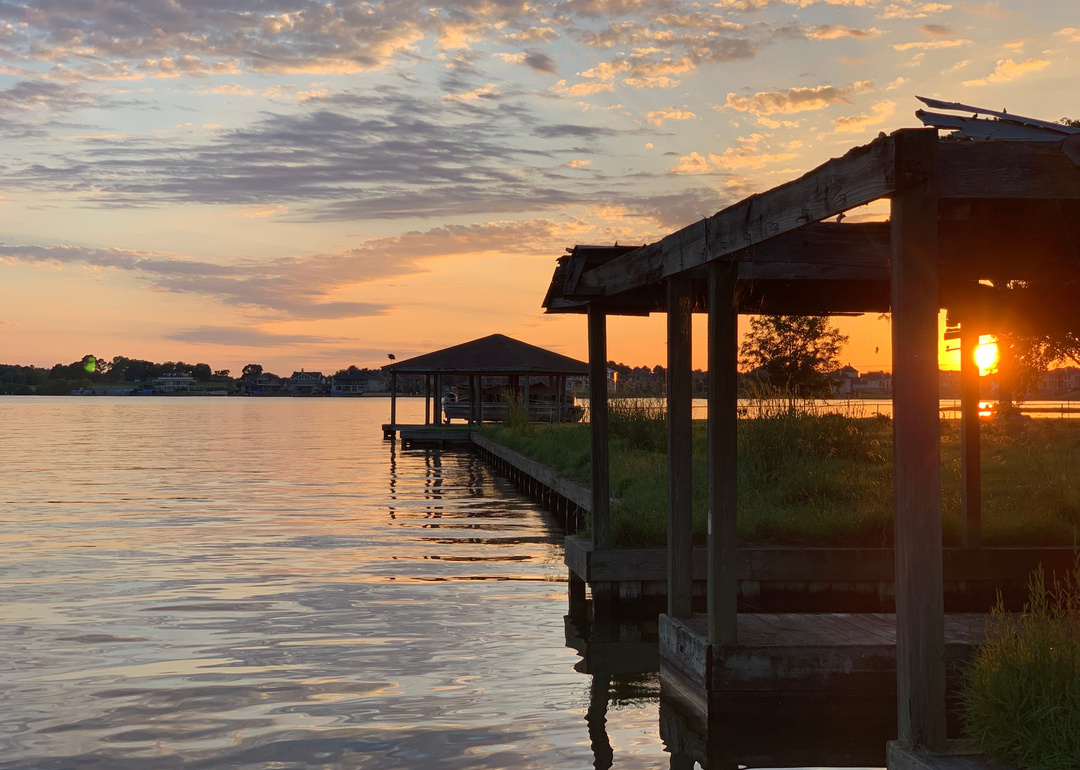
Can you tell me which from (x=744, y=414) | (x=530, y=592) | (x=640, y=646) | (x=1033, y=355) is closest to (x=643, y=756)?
(x=640, y=646)

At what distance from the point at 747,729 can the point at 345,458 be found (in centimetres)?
3290

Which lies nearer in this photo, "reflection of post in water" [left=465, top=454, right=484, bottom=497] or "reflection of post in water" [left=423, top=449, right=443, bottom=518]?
"reflection of post in water" [left=423, top=449, right=443, bottom=518]

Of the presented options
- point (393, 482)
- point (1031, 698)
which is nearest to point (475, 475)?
point (393, 482)

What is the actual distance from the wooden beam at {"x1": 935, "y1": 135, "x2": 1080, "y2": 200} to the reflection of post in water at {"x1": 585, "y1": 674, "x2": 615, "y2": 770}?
403cm

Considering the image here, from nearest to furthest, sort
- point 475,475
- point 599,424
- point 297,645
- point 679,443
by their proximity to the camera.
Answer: point 679,443
point 297,645
point 599,424
point 475,475

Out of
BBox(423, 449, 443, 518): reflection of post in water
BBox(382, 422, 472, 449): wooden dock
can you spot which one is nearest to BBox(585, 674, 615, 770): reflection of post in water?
BBox(423, 449, 443, 518): reflection of post in water

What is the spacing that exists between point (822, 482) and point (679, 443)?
231 inches

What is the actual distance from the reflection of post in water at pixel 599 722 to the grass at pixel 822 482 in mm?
2386

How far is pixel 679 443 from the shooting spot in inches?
328

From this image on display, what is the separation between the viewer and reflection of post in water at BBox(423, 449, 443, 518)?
2225cm

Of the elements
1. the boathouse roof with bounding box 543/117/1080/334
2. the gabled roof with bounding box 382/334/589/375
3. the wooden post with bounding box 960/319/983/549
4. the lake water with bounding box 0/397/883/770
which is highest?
the gabled roof with bounding box 382/334/589/375

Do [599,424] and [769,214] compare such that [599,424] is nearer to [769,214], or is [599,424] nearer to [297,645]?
[297,645]

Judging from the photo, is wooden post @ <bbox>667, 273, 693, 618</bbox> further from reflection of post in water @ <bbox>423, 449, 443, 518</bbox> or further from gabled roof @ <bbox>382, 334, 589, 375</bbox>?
gabled roof @ <bbox>382, 334, 589, 375</bbox>

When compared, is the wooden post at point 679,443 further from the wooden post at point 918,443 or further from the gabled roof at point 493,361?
the gabled roof at point 493,361
